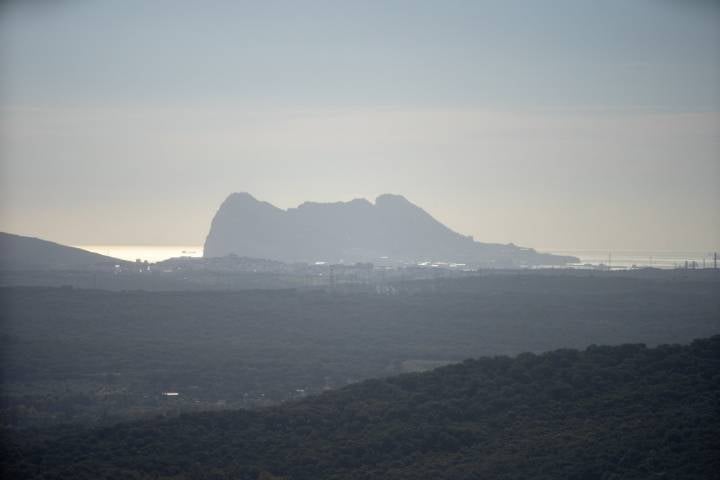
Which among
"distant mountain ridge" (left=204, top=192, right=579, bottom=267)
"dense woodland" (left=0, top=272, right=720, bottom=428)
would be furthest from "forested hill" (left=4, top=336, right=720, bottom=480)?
"distant mountain ridge" (left=204, top=192, right=579, bottom=267)

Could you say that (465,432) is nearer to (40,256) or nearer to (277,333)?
(277,333)

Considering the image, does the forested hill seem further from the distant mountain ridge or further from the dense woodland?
the distant mountain ridge

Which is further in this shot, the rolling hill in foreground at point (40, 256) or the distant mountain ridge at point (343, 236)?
the distant mountain ridge at point (343, 236)

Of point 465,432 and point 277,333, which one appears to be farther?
point 277,333

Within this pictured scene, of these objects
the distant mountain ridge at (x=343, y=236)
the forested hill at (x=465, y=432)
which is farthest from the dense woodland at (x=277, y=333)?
the distant mountain ridge at (x=343, y=236)

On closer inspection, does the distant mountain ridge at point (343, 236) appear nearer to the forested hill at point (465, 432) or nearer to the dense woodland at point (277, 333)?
the dense woodland at point (277, 333)

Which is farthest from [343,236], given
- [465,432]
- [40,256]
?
[465,432]

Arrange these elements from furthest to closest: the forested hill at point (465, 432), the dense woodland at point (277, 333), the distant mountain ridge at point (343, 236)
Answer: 1. the distant mountain ridge at point (343, 236)
2. the dense woodland at point (277, 333)
3. the forested hill at point (465, 432)
